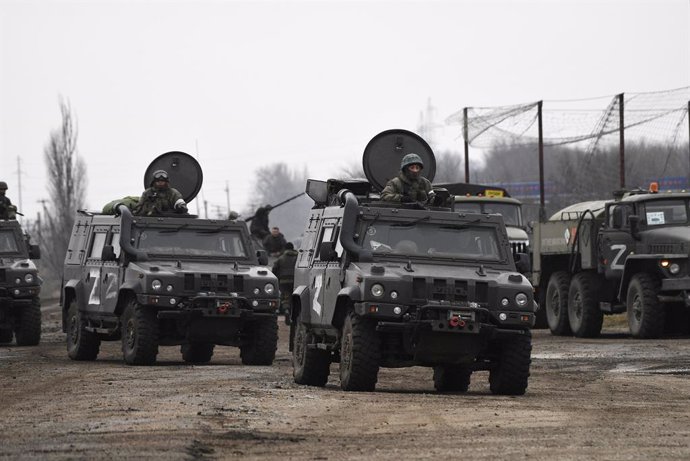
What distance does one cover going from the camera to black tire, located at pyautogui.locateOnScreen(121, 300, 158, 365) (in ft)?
62.0

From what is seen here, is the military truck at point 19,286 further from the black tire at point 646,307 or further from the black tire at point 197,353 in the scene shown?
the black tire at point 646,307

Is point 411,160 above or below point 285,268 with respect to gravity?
above

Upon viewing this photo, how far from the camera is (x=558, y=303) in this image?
92.9 feet

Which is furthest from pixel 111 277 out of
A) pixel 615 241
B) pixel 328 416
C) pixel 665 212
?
pixel 665 212

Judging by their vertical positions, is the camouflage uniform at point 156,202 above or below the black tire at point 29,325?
above

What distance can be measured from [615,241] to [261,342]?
8.25 m

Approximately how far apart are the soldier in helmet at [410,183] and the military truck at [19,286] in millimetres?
9305

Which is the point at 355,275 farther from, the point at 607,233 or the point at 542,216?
the point at 542,216

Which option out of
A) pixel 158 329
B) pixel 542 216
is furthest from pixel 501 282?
pixel 542 216

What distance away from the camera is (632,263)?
2498 centimetres

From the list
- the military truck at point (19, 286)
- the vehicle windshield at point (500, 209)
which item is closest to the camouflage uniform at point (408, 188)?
the military truck at point (19, 286)

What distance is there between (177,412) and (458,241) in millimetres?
4234

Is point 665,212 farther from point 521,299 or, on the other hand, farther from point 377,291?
point 377,291

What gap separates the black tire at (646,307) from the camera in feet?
79.3
